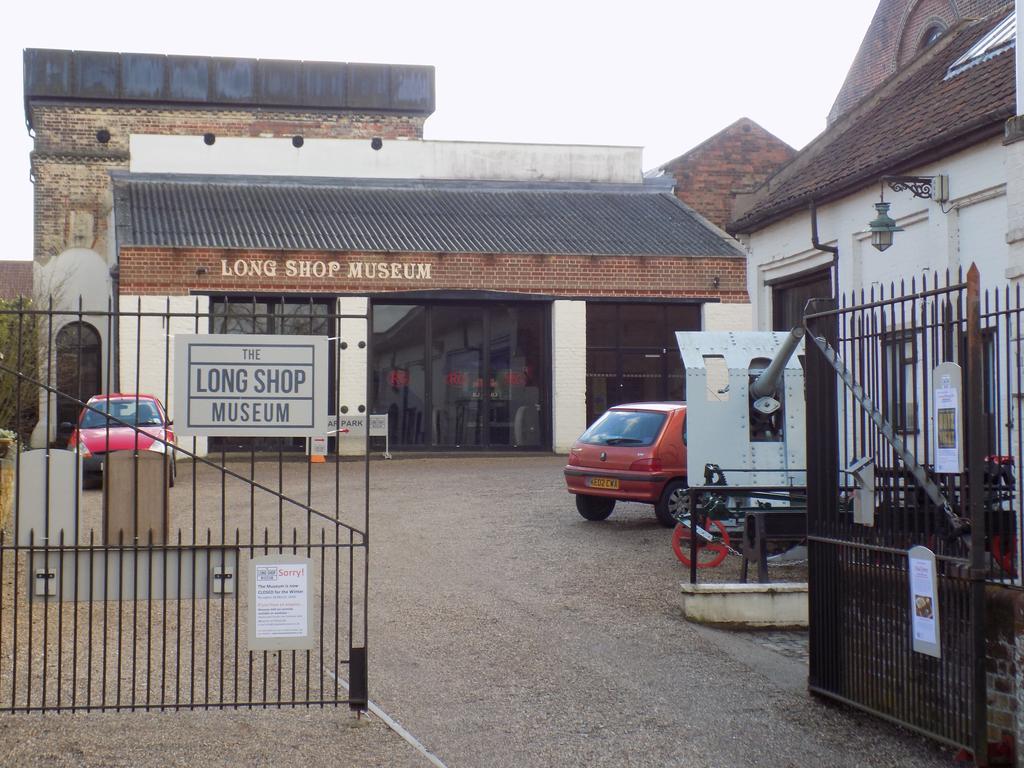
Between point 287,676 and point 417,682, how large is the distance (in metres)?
0.84

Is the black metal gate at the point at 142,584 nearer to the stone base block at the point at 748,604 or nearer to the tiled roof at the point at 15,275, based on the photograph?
the stone base block at the point at 748,604

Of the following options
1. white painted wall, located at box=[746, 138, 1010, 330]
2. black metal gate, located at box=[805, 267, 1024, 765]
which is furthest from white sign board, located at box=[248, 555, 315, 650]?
white painted wall, located at box=[746, 138, 1010, 330]

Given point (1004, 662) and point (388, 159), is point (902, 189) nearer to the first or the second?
point (1004, 662)

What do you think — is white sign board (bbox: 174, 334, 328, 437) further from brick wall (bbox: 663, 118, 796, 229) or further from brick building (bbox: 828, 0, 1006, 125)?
brick wall (bbox: 663, 118, 796, 229)

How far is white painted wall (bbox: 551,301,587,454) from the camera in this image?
2916cm

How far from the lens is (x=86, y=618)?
9906 mm

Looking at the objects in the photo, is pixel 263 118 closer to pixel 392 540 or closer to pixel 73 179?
pixel 73 179

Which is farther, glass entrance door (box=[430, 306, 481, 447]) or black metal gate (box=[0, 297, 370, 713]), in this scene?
glass entrance door (box=[430, 306, 481, 447])

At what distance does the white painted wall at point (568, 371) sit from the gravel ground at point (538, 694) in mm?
14655

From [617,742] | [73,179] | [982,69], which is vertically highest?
[73,179]

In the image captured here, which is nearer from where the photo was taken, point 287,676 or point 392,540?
point 287,676

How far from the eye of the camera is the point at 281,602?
281 inches

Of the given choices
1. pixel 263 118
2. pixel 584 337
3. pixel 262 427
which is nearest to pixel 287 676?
pixel 262 427

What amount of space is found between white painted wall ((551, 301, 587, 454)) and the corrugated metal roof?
4.79 ft
